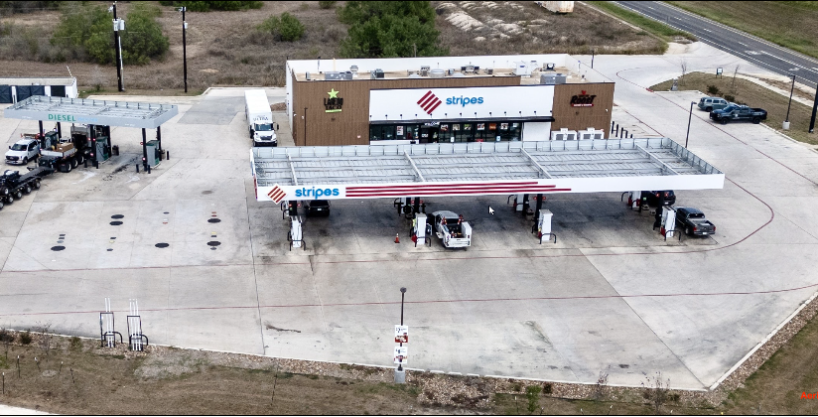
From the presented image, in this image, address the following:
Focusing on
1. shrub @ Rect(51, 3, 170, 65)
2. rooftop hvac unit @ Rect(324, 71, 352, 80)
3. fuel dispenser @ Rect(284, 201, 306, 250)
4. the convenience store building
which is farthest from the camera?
shrub @ Rect(51, 3, 170, 65)

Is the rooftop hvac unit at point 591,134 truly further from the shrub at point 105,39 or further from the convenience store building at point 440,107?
the shrub at point 105,39

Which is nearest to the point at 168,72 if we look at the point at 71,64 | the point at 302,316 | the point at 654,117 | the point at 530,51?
the point at 71,64

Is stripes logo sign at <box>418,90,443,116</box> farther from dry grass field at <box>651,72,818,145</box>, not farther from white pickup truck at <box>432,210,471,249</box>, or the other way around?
dry grass field at <box>651,72,818,145</box>

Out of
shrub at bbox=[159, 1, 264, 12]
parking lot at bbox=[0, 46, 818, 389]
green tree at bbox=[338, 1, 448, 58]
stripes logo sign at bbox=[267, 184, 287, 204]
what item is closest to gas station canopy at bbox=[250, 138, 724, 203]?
stripes logo sign at bbox=[267, 184, 287, 204]

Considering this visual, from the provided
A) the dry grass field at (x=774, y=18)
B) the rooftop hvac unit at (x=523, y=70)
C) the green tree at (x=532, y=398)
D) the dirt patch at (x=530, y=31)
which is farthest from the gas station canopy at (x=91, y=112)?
the dry grass field at (x=774, y=18)

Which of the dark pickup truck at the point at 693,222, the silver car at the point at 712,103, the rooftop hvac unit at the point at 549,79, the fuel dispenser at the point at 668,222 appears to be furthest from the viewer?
the silver car at the point at 712,103

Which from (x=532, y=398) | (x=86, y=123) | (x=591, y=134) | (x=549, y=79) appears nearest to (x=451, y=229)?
(x=532, y=398)
